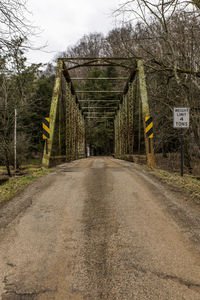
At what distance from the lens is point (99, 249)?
2418mm

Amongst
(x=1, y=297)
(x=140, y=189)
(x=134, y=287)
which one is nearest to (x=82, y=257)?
(x=134, y=287)

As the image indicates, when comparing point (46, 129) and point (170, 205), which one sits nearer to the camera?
point (170, 205)

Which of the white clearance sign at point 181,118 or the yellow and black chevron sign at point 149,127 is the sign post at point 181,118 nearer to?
the white clearance sign at point 181,118

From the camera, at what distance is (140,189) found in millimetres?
4625

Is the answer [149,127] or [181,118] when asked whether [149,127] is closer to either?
[149,127]

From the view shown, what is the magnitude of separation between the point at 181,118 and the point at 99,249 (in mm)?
5345

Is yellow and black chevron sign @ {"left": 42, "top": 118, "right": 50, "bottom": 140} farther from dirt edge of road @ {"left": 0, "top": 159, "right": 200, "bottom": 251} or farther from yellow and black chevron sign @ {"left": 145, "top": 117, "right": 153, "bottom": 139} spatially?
yellow and black chevron sign @ {"left": 145, "top": 117, "right": 153, "bottom": 139}

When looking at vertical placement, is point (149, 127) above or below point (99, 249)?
above

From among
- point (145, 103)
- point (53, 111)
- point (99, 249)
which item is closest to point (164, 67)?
point (145, 103)

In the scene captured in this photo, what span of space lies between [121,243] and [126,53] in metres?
9.76

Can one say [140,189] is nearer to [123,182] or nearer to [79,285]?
[123,182]

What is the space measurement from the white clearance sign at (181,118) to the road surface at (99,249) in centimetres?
321

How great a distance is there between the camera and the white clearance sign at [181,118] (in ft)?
22.0

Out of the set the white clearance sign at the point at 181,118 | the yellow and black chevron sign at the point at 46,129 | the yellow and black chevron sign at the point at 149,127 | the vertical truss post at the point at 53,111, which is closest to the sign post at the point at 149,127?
the yellow and black chevron sign at the point at 149,127
